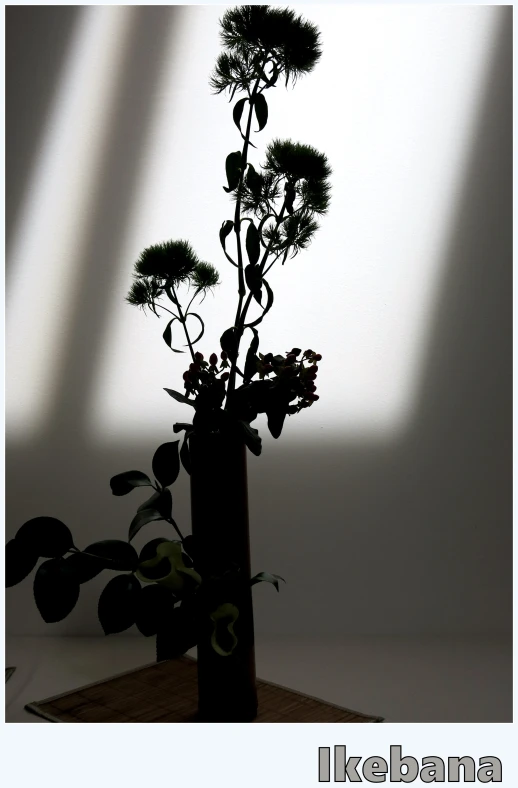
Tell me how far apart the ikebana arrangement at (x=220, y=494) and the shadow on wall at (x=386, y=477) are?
2.08ft

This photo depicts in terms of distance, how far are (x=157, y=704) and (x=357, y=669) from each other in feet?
1.69

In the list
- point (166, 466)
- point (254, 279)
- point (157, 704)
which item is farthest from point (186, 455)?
point (157, 704)

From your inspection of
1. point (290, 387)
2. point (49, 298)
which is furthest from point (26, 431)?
point (290, 387)

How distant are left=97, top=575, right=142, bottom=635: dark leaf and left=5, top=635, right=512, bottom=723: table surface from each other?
A: 1.03 feet

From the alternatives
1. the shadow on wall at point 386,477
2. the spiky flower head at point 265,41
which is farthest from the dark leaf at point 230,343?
the shadow on wall at point 386,477

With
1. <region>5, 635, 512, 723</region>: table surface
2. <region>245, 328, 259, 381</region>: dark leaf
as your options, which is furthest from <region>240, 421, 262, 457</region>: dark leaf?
<region>5, 635, 512, 723</region>: table surface

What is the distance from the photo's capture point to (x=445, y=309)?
2.32 meters

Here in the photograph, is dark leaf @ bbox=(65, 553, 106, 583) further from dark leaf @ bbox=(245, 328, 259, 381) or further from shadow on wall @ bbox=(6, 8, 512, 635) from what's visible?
shadow on wall @ bbox=(6, 8, 512, 635)

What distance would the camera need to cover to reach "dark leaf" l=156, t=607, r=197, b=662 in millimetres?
1589

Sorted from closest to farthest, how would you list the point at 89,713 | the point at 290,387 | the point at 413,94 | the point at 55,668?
the point at 290,387 → the point at 89,713 → the point at 55,668 → the point at 413,94

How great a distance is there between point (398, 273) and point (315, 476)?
0.59m

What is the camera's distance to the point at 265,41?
1627 mm

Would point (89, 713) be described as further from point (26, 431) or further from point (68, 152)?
point (68, 152)

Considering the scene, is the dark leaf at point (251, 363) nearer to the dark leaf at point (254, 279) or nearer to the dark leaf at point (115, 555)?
the dark leaf at point (254, 279)
